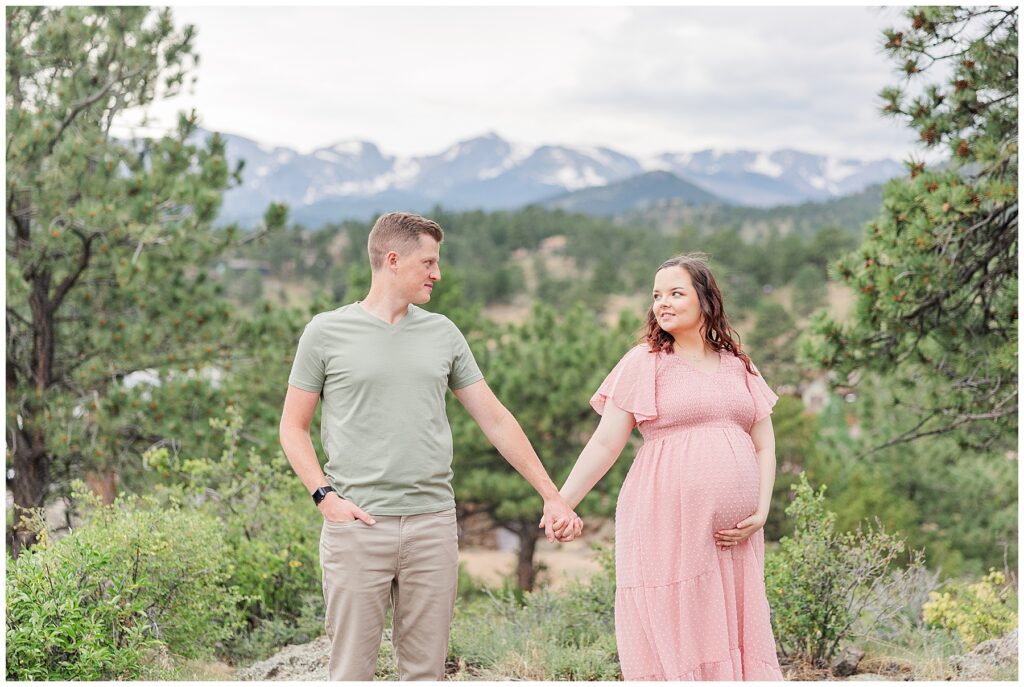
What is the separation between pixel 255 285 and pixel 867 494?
52999 millimetres

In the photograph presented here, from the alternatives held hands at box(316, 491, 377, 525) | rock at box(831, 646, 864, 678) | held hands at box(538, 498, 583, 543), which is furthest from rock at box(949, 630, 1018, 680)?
held hands at box(316, 491, 377, 525)

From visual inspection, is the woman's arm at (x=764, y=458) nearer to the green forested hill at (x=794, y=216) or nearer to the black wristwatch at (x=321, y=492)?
the black wristwatch at (x=321, y=492)

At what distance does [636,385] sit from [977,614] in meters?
2.59

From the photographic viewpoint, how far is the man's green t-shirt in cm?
302

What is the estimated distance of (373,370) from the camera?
3.03m

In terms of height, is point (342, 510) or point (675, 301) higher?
point (675, 301)

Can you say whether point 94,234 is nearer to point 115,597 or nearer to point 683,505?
point 115,597

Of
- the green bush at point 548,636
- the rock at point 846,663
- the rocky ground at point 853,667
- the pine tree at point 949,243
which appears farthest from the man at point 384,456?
the pine tree at point 949,243

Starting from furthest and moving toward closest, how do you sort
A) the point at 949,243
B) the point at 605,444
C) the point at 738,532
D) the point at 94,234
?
1. the point at 94,234
2. the point at 949,243
3. the point at 605,444
4. the point at 738,532

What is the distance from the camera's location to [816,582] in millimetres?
4461

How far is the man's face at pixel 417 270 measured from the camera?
10.1ft

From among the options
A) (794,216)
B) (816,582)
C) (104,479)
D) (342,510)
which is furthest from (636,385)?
(794,216)

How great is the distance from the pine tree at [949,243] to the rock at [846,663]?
2.68 m

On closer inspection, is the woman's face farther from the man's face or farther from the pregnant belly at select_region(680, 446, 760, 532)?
the man's face
